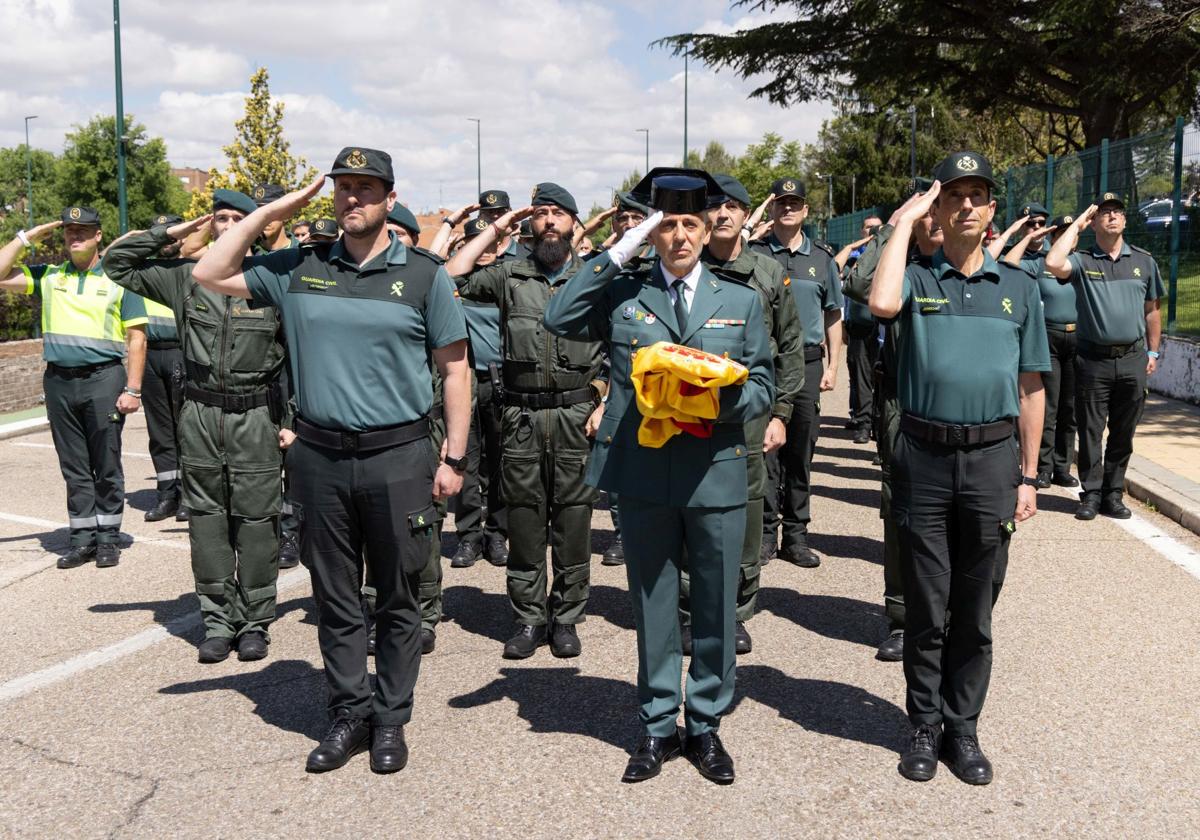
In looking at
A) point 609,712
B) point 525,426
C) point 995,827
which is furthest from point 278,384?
point 995,827

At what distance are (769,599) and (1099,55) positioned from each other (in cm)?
2224

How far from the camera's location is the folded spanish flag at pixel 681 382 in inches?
150

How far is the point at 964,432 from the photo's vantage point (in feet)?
13.7

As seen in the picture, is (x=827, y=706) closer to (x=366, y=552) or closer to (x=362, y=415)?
(x=366, y=552)

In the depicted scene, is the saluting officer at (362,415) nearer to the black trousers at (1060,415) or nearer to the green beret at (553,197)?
the green beret at (553,197)

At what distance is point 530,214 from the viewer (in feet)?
19.0

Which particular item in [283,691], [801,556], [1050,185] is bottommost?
[283,691]

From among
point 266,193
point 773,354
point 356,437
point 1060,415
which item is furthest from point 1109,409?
point 356,437

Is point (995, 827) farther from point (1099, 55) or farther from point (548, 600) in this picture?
point (1099, 55)

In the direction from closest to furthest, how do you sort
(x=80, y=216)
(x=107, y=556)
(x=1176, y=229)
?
(x=80, y=216)
(x=107, y=556)
(x=1176, y=229)

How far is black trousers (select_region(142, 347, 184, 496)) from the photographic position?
9.07 metres

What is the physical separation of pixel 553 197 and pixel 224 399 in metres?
1.94

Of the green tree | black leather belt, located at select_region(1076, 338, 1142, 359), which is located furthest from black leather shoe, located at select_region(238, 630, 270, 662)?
the green tree

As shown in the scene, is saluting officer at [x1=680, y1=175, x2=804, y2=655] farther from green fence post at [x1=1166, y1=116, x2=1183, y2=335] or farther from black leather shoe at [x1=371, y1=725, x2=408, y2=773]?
green fence post at [x1=1166, y1=116, x2=1183, y2=335]
